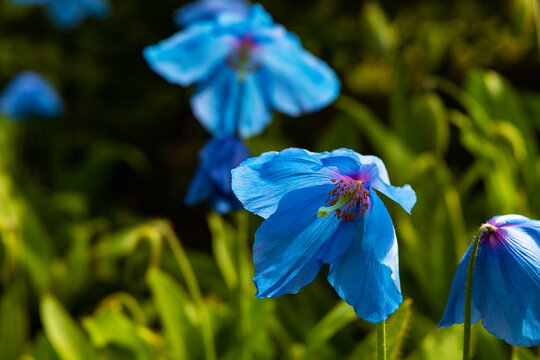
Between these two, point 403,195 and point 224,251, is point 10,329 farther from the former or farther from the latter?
point 403,195

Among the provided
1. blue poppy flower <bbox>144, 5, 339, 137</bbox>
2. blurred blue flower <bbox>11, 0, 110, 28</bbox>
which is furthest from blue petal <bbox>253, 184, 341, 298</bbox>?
blurred blue flower <bbox>11, 0, 110, 28</bbox>

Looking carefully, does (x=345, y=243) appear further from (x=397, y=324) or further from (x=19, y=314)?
(x=19, y=314)

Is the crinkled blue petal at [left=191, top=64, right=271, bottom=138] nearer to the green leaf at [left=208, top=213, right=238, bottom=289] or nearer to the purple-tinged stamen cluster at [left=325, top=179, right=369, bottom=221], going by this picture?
the green leaf at [left=208, top=213, right=238, bottom=289]

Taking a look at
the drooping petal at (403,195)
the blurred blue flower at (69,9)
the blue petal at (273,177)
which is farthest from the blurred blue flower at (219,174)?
the blurred blue flower at (69,9)

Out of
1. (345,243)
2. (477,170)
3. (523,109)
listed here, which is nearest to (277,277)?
(345,243)

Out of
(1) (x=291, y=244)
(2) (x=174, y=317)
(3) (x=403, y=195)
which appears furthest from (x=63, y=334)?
(3) (x=403, y=195)

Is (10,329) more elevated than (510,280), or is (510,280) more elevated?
(510,280)

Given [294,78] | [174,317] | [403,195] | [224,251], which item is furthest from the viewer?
[224,251]

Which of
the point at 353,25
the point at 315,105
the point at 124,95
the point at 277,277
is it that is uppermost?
the point at 277,277
